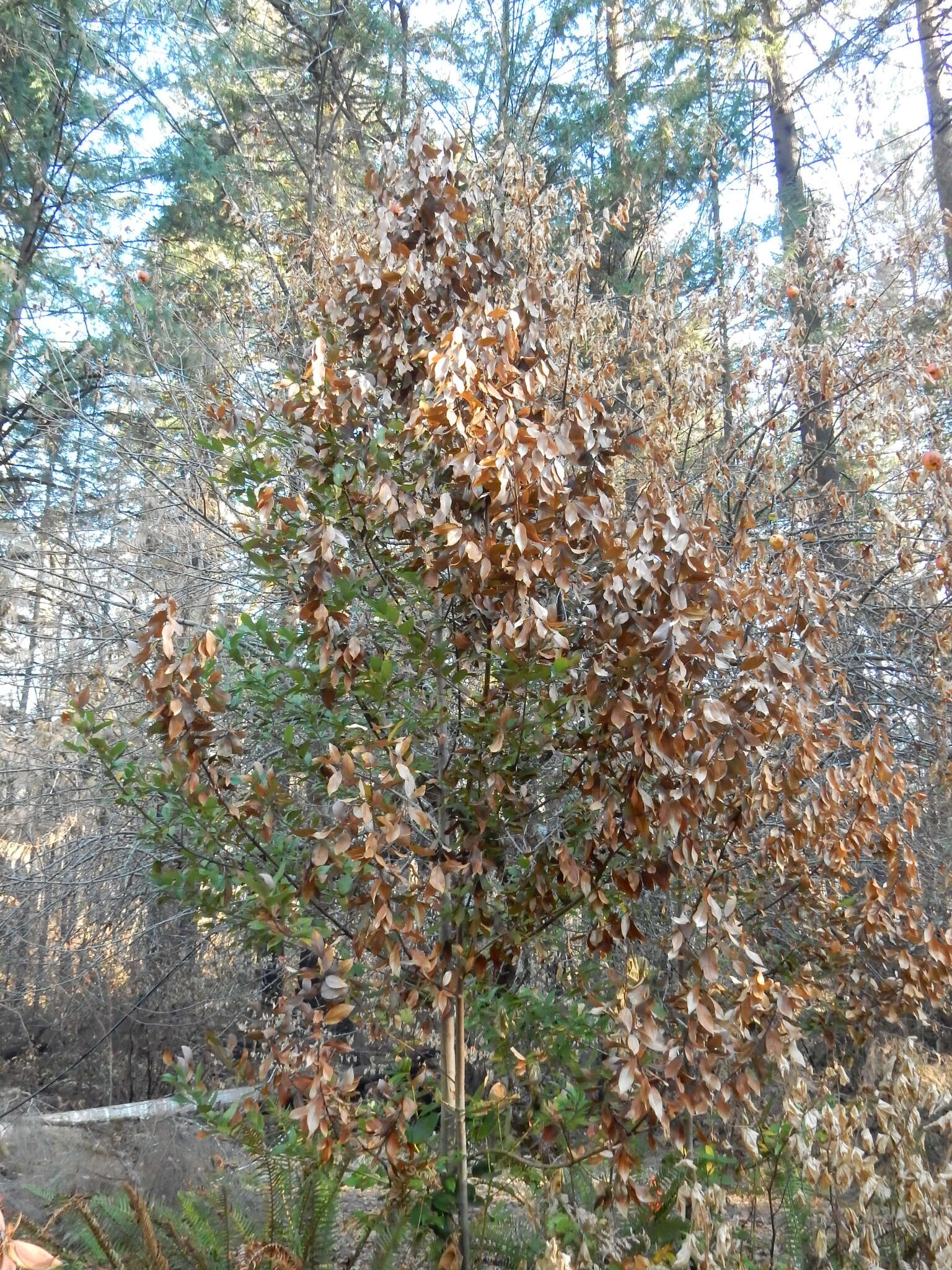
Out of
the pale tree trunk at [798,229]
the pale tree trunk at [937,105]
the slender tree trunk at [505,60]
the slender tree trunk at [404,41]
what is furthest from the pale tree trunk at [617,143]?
the pale tree trunk at [937,105]

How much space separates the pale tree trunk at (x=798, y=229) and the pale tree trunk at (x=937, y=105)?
3.70 ft

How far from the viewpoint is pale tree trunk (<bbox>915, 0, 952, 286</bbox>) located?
857 cm

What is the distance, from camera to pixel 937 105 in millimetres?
8867

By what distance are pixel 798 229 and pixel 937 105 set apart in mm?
3786

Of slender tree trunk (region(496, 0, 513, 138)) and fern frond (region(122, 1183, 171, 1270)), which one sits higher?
slender tree trunk (region(496, 0, 513, 138))

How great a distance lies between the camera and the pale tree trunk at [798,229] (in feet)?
19.0

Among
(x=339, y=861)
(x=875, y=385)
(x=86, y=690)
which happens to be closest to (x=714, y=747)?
(x=339, y=861)

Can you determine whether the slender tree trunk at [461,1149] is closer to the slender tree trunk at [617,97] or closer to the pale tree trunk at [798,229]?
the pale tree trunk at [798,229]

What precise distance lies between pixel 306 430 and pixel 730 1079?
2.09m

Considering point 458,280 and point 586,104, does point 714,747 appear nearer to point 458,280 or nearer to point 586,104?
point 458,280

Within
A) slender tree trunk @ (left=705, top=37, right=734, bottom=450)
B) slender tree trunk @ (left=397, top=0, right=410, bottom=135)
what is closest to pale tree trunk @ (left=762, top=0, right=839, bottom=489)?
slender tree trunk @ (left=705, top=37, right=734, bottom=450)

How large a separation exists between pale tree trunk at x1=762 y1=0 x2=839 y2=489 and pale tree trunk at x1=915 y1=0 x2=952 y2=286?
113cm

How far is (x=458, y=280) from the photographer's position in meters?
3.24

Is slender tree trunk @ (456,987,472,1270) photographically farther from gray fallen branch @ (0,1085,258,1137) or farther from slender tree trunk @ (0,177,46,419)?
slender tree trunk @ (0,177,46,419)
